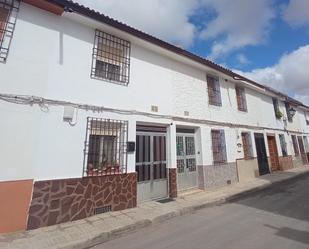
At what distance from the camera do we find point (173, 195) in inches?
313

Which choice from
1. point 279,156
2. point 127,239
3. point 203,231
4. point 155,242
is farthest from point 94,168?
point 279,156

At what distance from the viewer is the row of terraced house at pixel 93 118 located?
4984 millimetres

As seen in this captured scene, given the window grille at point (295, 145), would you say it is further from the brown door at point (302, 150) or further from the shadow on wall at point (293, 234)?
the shadow on wall at point (293, 234)

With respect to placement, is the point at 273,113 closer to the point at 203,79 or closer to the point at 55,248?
the point at 203,79

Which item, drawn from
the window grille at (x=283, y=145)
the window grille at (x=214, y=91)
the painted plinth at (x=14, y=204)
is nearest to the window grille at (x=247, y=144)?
the window grille at (x=214, y=91)

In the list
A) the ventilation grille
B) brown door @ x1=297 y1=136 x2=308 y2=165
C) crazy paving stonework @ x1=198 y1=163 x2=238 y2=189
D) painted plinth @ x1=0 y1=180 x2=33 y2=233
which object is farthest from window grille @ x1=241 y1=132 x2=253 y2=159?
painted plinth @ x1=0 y1=180 x2=33 y2=233

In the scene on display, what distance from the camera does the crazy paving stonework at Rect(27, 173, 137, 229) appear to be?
5.01m

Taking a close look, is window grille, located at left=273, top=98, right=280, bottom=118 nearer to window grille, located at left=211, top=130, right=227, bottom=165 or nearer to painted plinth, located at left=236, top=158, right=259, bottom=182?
painted plinth, located at left=236, top=158, right=259, bottom=182

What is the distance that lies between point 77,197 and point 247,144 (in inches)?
403

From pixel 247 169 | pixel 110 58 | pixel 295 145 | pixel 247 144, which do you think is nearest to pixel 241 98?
pixel 247 144

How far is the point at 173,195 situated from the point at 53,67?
576 cm

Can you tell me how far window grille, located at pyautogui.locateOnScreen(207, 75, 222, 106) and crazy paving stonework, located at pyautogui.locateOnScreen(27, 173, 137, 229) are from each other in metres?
5.92

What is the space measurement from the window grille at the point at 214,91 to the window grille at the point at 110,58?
4.87m

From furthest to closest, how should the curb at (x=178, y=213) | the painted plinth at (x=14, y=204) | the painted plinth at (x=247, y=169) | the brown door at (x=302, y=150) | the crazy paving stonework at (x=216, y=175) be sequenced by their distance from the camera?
the brown door at (x=302, y=150) → the painted plinth at (x=247, y=169) → the crazy paving stonework at (x=216, y=175) → the curb at (x=178, y=213) → the painted plinth at (x=14, y=204)
